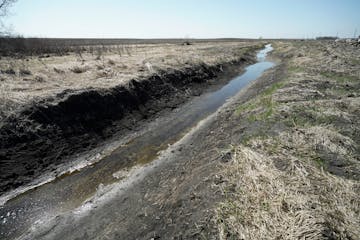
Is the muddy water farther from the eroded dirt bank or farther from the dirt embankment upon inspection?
the dirt embankment

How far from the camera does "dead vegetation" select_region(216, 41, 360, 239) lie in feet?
16.4

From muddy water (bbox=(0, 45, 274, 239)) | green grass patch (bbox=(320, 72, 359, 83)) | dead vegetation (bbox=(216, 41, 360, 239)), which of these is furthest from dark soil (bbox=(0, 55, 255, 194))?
green grass patch (bbox=(320, 72, 359, 83))

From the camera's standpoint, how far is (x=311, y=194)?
581 cm

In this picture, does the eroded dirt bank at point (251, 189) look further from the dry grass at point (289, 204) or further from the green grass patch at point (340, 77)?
the green grass patch at point (340, 77)

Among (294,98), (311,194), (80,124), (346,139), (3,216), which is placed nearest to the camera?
(311,194)

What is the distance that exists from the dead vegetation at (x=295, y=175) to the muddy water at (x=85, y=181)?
3.71m

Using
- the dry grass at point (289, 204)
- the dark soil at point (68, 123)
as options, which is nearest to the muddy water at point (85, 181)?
the dark soil at point (68, 123)

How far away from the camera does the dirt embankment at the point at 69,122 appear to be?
9562 millimetres

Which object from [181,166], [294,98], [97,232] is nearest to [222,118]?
[294,98]

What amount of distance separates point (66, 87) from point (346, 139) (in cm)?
1264

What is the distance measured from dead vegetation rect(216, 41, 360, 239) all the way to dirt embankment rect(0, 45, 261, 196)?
6199mm

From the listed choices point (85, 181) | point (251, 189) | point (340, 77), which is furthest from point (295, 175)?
point (340, 77)

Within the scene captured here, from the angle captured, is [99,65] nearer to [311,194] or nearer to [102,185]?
[102,185]

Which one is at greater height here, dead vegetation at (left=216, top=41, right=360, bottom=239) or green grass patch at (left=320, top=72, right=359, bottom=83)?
dead vegetation at (left=216, top=41, right=360, bottom=239)
